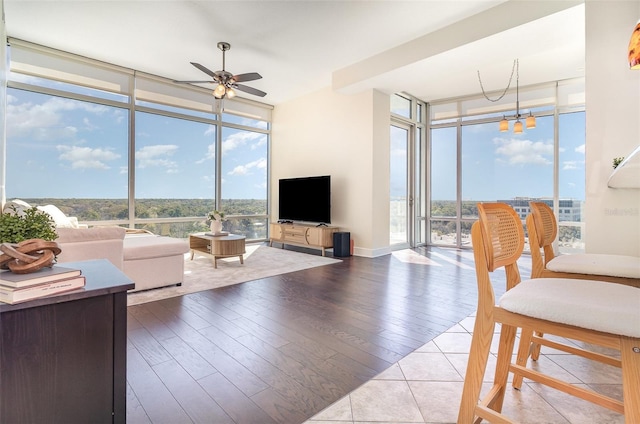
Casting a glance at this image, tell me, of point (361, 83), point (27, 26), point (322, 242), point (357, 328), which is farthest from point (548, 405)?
point (27, 26)

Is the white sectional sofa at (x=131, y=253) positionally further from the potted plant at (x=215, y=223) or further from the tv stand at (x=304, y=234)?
the tv stand at (x=304, y=234)

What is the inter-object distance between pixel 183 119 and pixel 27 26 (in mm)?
2476

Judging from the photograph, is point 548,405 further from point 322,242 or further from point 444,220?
point 444,220

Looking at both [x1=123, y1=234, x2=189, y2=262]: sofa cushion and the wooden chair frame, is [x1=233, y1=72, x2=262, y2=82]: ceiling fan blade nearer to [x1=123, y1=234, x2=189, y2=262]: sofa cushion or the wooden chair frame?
[x1=123, y1=234, x2=189, y2=262]: sofa cushion

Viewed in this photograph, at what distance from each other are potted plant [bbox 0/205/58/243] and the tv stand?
15.4ft

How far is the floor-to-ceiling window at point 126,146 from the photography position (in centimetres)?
464

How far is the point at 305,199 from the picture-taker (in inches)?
247

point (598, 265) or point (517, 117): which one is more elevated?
point (517, 117)

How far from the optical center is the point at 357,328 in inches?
95.0

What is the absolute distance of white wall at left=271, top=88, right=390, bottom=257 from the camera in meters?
5.57

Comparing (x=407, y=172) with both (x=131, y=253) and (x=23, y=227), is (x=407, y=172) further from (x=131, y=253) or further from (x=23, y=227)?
(x=23, y=227)

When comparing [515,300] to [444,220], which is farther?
[444,220]

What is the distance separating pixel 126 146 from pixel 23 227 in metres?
5.11

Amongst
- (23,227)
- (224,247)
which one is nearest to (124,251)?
(224,247)
